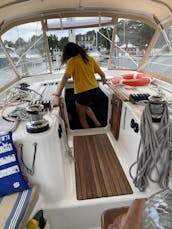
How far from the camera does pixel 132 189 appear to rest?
1.62 m

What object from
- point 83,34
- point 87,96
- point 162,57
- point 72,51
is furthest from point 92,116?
point 83,34

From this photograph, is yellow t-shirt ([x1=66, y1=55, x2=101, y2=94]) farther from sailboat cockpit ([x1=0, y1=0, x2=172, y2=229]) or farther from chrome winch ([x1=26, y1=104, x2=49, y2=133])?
chrome winch ([x1=26, y1=104, x2=49, y2=133])

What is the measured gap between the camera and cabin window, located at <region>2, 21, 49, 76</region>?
3314mm

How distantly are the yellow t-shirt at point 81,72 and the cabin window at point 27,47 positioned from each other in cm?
144

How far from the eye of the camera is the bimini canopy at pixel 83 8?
229cm

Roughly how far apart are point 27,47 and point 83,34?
1.07 metres

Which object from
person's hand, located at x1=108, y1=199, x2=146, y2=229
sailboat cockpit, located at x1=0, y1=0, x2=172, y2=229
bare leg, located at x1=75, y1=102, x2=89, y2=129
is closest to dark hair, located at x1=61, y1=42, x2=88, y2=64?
sailboat cockpit, located at x1=0, y1=0, x2=172, y2=229


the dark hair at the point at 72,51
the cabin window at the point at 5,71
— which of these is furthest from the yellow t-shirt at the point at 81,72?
the cabin window at the point at 5,71

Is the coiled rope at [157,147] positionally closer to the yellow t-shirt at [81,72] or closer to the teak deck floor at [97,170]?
the teak deck floor at [97,170]

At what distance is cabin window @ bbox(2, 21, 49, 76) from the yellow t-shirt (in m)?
1.44

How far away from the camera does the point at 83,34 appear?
372 cm

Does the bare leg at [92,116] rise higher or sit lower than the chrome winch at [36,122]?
lower

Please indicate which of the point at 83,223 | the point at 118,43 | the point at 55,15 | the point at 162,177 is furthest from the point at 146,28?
the point at 83,223

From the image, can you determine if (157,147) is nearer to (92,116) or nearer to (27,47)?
(92,116)
